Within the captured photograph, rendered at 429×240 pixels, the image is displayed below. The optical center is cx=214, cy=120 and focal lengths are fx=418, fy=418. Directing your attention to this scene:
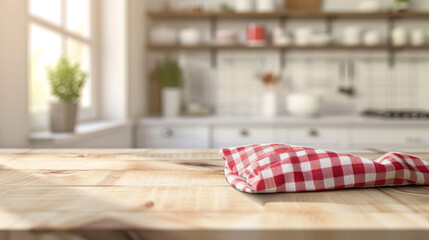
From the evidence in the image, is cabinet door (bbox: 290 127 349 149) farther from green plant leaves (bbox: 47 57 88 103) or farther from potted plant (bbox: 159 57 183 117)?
green plant leaves (bbox: 47 57 88 103)

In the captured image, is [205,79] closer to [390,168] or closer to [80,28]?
[80,28]

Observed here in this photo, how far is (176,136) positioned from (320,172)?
8.08 ft

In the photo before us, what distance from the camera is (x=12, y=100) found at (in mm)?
1470

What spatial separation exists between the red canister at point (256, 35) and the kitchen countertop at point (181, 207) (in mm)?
2788

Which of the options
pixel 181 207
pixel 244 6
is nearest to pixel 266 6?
pixel 244 6

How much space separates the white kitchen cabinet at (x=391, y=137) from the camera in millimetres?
2992

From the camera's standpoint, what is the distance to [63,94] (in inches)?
69.1

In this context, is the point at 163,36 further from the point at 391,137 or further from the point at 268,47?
the point at 391,137

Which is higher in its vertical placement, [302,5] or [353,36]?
[302,5]

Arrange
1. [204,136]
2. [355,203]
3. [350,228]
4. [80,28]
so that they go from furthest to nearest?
[204,136] < [80,28] < [355,203] < [350,228]

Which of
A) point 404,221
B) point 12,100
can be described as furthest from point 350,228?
point 12,100

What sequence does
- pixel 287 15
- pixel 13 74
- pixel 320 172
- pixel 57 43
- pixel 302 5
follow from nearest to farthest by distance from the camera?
pixel 320 172 → pixel 13 74 → pixel 57 43 → pixel 287 15 → pixel 302 5

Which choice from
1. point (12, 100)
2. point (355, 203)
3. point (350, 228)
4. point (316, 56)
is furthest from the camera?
point (316, 56)

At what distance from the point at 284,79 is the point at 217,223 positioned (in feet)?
10.9
